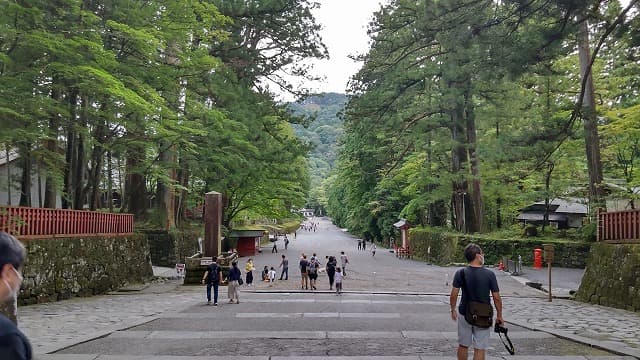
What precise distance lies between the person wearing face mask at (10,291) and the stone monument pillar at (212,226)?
18838 millimetres

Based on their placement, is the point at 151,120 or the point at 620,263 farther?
the point at 151,120

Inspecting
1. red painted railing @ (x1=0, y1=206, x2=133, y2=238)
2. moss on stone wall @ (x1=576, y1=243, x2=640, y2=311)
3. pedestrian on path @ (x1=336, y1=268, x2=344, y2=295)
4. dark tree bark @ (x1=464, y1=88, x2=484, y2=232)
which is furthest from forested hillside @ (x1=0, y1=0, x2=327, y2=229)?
moss on stone wall @ (x1=576, y1=243, x2=640, y2=311)

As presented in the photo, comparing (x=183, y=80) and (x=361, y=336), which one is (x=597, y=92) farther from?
(x=361, y=336)

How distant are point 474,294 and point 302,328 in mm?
5304

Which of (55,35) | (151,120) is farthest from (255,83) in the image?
(55,35)

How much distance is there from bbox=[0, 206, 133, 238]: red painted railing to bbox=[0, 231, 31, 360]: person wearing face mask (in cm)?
1161

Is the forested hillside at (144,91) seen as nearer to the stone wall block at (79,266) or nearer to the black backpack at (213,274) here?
the stone wall block at (79,266)

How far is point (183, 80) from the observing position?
2081cm

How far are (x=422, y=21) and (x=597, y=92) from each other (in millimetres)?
18051

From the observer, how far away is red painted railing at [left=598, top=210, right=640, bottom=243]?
14.3 m

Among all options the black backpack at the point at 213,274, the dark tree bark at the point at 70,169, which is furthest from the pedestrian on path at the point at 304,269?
the dark tree bark at the point at 70,169

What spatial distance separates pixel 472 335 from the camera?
5879mm

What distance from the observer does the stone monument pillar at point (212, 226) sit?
21.2m

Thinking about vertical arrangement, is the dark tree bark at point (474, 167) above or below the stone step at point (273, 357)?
above
